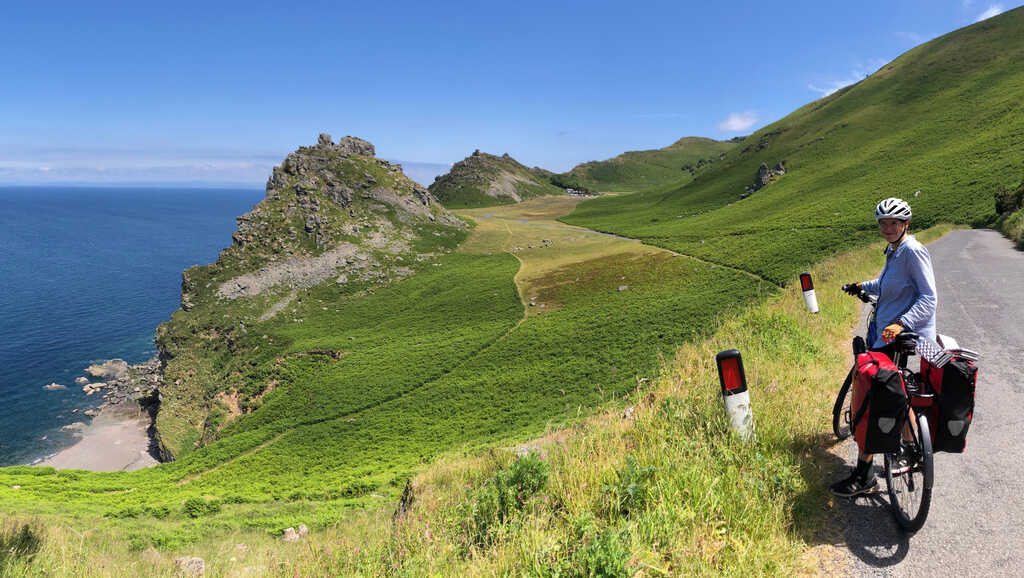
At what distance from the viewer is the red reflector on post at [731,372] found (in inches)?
223

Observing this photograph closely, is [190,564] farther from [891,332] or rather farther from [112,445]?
[112,445]

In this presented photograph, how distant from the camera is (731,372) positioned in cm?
571

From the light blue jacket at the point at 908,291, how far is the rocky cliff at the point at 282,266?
62.1 meters

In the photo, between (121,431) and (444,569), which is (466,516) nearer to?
(444,569)

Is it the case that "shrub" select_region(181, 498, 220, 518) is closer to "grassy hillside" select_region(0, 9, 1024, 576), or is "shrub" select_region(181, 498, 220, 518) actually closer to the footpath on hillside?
"grassy hillside" select_region(0, 9, 1024, 576)

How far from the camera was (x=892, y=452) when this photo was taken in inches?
181

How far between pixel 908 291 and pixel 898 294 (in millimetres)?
113

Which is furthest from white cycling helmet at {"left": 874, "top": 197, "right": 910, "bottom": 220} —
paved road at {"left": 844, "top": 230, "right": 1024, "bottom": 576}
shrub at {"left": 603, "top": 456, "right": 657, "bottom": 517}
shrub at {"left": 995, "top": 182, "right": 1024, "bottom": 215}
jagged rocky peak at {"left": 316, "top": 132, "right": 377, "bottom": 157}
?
jagged rocky peak at {"left": 316, "top": 132, "right": 377, "bottom": 157}

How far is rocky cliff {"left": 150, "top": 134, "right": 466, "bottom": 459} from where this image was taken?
193ft

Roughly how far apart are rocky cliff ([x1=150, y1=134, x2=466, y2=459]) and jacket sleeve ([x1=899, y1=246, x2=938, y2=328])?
62353 millimetres

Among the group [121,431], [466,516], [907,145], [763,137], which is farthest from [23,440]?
[763,137]

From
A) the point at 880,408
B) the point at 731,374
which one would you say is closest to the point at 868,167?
the point at 731,374

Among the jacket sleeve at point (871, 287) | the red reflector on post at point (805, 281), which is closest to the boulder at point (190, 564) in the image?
the jacket sleeve at point (871, 287)

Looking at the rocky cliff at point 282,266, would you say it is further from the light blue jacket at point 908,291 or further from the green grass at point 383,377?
the light blue jacket at point 908,291
